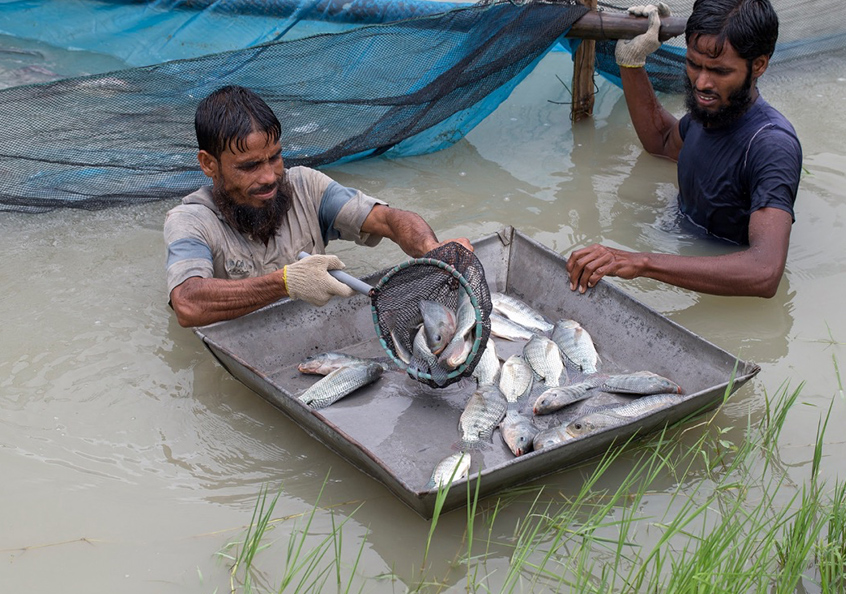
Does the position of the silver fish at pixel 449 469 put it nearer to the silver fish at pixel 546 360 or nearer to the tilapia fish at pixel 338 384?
the tilapia fish at pixel 338 384

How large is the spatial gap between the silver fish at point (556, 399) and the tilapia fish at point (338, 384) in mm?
829

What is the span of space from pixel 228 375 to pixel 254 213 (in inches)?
34.2

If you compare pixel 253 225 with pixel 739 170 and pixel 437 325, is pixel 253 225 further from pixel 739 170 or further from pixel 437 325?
pixel 739 170

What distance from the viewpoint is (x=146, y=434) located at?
4125 mm

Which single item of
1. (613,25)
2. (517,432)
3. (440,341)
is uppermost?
(613,25)

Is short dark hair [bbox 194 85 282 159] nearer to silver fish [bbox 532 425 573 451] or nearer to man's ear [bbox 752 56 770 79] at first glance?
silver fish [bbox 532 425 573 451]

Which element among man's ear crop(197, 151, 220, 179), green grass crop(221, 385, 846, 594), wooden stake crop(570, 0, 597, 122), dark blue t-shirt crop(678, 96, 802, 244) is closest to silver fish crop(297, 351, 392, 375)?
green grass crop(221, 385, 846, 594)

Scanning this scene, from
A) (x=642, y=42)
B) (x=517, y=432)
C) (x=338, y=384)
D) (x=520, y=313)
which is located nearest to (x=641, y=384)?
(x=517, y=432)

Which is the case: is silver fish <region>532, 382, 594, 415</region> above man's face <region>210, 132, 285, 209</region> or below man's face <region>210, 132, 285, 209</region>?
below

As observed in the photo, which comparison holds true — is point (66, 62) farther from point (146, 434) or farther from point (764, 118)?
point (764, 118)

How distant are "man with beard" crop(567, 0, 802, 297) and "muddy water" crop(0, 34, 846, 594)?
389 mm

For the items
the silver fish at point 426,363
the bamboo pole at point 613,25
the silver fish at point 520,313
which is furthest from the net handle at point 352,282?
the bamboo pole at point 613,25

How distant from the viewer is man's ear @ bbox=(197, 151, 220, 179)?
454 cm

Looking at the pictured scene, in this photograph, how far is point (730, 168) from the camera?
5.36m
